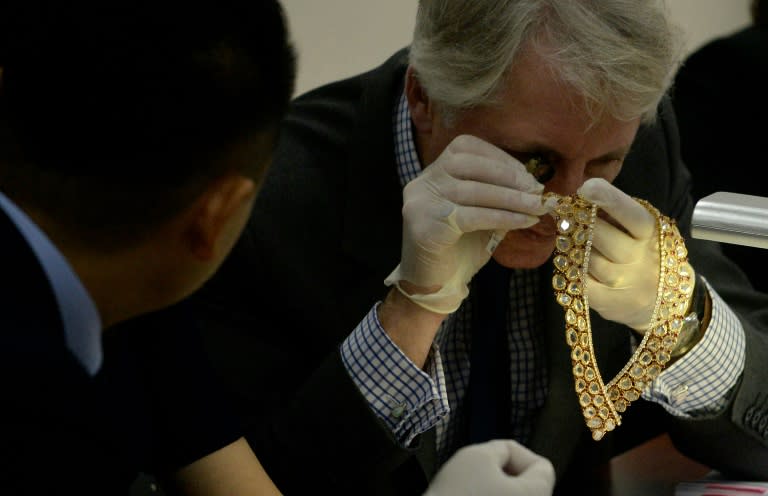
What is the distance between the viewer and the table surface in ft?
4.73

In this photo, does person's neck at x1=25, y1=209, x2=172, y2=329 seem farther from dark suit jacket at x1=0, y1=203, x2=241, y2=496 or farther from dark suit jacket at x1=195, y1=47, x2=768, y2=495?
dark suit jacket at x1=195, y1=47, x2=768, y2=495

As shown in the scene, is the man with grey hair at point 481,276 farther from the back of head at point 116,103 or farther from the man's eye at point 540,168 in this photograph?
the back of head at point 116,103

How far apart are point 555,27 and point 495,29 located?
75mm

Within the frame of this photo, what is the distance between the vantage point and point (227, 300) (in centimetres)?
148

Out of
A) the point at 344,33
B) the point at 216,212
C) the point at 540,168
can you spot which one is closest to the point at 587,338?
the point at 540,168

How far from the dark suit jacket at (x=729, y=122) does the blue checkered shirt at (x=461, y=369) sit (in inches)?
34.4

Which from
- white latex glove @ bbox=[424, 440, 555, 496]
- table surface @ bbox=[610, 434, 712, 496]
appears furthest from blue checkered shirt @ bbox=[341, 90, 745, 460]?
white latex glove @ bbox=[424, 440, 555, 496]

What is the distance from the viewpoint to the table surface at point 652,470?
1441 millimetres

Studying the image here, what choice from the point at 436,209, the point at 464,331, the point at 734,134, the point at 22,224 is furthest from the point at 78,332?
the point at 734,134

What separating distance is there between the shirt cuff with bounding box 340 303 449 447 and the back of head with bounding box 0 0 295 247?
58 cm

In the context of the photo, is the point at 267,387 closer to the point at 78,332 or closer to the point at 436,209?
the point at 436,209

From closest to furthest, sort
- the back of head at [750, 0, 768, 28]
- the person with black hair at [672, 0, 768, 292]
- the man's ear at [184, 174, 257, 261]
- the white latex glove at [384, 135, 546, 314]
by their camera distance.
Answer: the man's ear at [184, 174, 257, 261] → the white latex glove at [384, 135, 546, 314] → the person with black hair at [672, 0, 768, 292] → the back of head at [750, 0, 768, 28]

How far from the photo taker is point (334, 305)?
147 cm

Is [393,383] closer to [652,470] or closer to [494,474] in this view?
[494,474]
